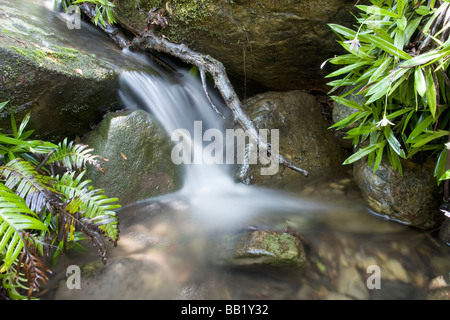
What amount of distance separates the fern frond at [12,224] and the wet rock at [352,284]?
1929mm

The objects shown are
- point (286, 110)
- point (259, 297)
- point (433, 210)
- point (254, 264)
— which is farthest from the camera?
point (286, 110)

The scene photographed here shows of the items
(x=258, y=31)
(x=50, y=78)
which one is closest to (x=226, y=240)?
(x=50, y=78)

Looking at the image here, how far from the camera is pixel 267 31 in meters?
3.04

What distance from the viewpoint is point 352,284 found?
2104mm

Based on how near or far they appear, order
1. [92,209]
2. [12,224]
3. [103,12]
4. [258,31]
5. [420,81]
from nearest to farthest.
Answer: [12,224]
[420,81]
[92,209]
[258,31]
[103,12]

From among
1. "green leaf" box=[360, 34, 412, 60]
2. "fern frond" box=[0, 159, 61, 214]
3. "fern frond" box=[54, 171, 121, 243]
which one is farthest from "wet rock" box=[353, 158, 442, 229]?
"fern frond" box=[0, 159, 61, 214]

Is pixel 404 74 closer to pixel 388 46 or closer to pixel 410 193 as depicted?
pixel 388 46

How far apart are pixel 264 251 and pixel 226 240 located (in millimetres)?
431

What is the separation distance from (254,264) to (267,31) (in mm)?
2227

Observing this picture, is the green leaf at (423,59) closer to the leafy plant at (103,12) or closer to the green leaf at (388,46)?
the green leaf at (388,46)

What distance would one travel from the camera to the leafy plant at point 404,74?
1846 millimetres

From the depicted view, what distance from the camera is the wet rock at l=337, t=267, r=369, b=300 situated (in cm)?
203
